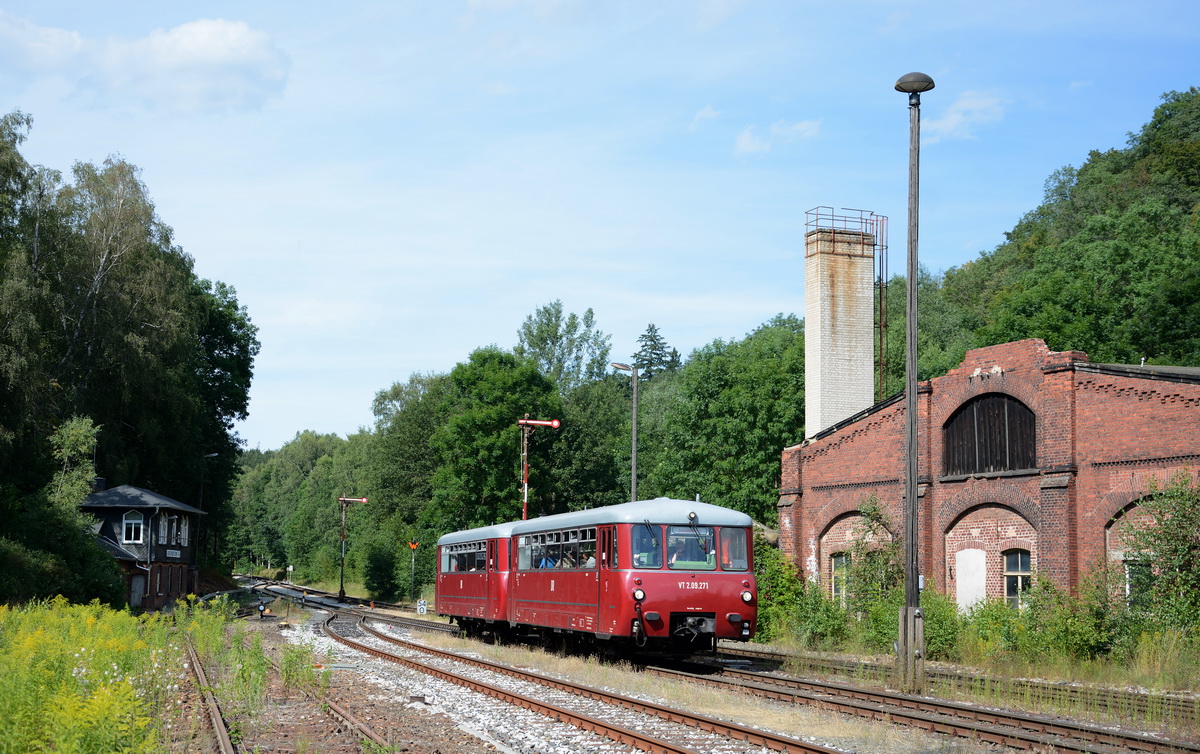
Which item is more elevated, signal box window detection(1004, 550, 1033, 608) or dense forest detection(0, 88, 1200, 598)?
dense forest detection(0, 88, 1200, 598)

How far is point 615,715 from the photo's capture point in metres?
13.7

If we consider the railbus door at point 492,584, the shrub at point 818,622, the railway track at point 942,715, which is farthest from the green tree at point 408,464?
the railway track at point 942,715

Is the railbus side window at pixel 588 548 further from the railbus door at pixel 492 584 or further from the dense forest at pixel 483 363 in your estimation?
the dense forest at pixel 483 363

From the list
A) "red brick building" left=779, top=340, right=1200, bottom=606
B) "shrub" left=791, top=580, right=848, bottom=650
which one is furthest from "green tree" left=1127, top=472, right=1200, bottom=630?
"shrub" left=791, top=580, right=848, bottom=650

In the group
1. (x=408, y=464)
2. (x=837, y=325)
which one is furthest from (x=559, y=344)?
(x=837, y=325)

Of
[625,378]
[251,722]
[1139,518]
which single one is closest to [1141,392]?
[1139,518]

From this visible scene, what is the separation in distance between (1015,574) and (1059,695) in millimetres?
9446

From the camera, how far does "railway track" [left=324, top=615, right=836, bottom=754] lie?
36.6 ft

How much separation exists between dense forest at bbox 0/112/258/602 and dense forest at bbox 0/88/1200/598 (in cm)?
10

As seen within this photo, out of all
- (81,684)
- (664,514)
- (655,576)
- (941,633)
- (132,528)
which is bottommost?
(941,633)

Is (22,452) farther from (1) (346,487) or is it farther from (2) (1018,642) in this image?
(1) (346,487)

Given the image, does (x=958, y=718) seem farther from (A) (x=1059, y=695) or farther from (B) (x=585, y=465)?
(B) (x=585, y=465)

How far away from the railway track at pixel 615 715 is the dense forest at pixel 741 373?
29294 mm

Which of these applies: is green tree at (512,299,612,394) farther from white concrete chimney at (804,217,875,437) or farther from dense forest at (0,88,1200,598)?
white concrete chimney at (804,217,875,437)
